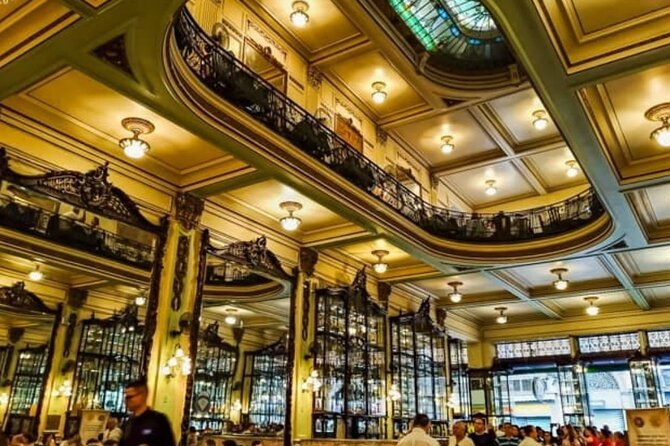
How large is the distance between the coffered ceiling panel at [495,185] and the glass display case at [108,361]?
8.48m

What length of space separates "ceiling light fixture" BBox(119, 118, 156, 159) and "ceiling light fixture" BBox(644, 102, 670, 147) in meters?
6.36

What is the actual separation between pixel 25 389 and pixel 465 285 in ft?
34.1

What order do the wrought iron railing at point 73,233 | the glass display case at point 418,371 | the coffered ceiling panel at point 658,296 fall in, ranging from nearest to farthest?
the wrought iron railing at point 73,233 < the glass display case at point 418,371 < the coffered ceiling panel at point 658,296

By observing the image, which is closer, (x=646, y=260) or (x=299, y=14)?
(x=299, y=14)

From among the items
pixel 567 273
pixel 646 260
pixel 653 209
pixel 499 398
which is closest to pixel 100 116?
pixel 653 209

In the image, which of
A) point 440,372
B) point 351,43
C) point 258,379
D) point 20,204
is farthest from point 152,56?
point 440,372

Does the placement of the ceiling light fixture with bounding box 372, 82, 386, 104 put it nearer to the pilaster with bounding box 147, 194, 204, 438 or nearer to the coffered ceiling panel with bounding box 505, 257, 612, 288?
the pilaster with bounding box 147, 194, 204, 438

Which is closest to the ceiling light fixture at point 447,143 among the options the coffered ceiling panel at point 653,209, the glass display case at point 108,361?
the coffered ceiling panel at point 653,209

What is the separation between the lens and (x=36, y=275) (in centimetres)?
643

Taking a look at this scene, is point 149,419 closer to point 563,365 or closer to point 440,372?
point 440,372

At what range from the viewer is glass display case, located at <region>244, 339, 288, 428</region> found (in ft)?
28.6

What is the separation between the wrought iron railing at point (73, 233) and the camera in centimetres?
613

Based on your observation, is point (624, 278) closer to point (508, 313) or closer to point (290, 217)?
point (508, 313)

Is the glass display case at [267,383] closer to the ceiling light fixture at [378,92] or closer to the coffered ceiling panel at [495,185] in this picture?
the ceiling light fixture at [378,92]
